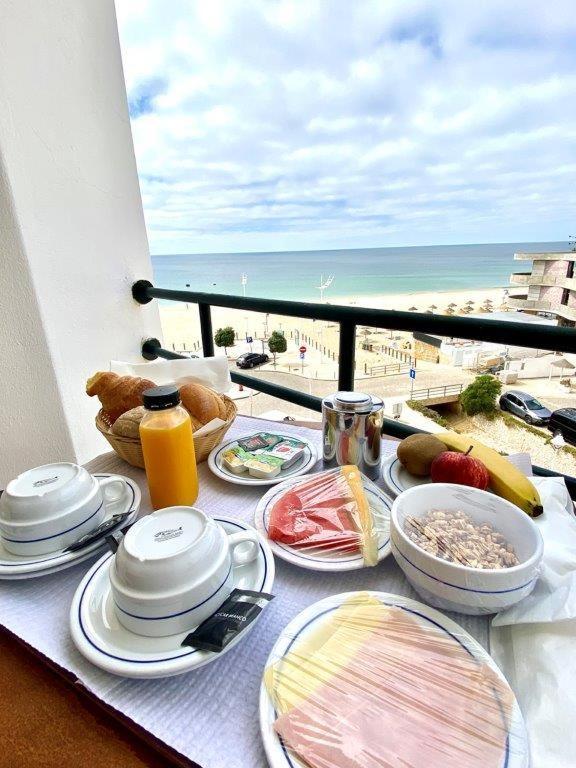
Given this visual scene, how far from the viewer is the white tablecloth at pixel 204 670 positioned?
0.29 m

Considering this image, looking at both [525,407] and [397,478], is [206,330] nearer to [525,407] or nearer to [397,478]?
[397,478]

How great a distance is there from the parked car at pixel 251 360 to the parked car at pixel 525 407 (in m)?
6.11

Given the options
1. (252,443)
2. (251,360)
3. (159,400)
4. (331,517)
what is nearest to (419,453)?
(331,517)

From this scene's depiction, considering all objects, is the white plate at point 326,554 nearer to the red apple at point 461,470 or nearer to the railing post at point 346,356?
the red apple at point 461,470

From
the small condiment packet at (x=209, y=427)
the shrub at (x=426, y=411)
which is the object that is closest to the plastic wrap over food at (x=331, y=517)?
the small condiment packet at (x=209, y=427)

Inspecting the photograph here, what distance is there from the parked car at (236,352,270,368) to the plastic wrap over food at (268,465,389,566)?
29.6 feet

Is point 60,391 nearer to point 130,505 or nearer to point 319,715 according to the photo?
point 130,505

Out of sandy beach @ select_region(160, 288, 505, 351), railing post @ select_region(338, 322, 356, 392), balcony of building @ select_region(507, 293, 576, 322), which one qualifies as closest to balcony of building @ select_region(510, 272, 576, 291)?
balcony of building @ select_region(507, 293, 576, 322)

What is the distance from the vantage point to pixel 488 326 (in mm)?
740

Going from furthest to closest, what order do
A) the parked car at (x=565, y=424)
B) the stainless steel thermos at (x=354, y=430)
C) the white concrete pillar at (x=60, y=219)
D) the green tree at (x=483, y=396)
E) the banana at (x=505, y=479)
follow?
the green tree at (x=483, y=396) < the parked car at (x=565, y=424) < the white concrete pillar at (x=60, y=219) < the stainless steel thermos at (x=354, y=430) < the banana at (x=505, y=479)

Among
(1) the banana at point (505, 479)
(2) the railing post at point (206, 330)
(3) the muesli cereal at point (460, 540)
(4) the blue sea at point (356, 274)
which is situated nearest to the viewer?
(3) the muesli cereal at point (460, 540)

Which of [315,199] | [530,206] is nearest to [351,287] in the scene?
[315,199]

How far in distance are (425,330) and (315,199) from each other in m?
33.3

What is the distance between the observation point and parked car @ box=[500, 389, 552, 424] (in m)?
4.58
